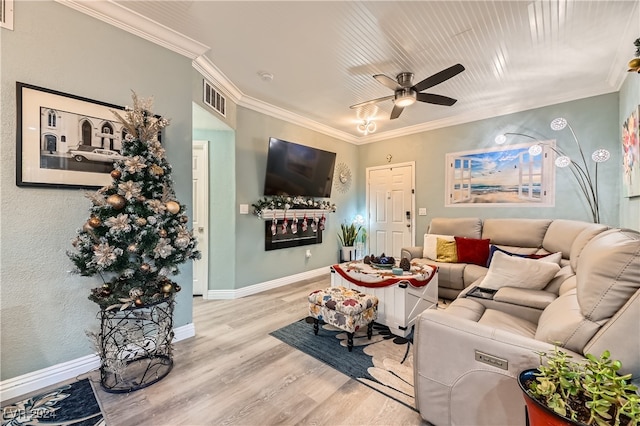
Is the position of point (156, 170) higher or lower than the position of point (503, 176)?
lower

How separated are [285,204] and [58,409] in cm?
297

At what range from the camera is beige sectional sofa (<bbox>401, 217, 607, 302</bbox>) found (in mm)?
2922

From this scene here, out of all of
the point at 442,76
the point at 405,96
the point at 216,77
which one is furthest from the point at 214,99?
the point at 442,76

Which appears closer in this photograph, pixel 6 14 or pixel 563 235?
pixel 6 14

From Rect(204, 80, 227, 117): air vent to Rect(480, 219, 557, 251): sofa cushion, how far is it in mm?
3920

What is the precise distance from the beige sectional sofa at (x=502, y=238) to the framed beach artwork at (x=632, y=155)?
1.59ft

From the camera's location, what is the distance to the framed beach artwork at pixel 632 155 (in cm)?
234

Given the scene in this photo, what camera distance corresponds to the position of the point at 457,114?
169 inches

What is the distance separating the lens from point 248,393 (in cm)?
177

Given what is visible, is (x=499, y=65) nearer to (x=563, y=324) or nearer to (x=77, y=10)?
(x=563, y=324)

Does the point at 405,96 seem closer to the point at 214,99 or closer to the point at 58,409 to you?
the point at 214,99

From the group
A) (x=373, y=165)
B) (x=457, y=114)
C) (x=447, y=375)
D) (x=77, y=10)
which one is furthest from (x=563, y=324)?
(x=373, y=165)

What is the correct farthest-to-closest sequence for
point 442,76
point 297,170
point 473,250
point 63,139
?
point 297,170 < point 473,250 < point 442,76 < point 63,139

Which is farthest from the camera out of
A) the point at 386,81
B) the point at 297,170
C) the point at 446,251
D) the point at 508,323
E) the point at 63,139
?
the point at 297,170
